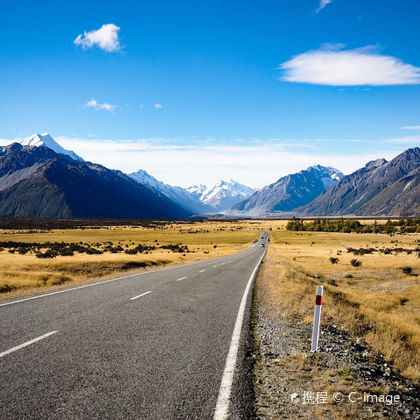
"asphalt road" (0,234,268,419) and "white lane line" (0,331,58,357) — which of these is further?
"white lane line" (0,331,58,357)

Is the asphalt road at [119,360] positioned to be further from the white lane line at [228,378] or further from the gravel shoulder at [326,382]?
the gravel shoulder at [326,382]

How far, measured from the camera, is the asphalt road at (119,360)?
4191mm

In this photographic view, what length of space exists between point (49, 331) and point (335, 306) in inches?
373

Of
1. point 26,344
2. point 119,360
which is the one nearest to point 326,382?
point 119,360

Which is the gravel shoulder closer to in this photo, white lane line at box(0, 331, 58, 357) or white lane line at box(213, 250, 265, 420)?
white lane line at box(213, 250, 265, 420)

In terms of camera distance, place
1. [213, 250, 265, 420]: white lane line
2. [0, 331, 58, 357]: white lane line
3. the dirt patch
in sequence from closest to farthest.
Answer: [213, 250, 265, 420]: white lane line < the dirt patch < [0, 331, 58, 357]: white lane line

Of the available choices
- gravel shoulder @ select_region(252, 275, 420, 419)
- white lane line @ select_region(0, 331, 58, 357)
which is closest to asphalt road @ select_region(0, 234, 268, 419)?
white lane line @ select_region(0, 331, 58, 357)

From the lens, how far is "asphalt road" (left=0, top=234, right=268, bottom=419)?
4191 mm

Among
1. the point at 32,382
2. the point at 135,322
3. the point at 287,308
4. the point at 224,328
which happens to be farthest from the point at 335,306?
the point at 32,382

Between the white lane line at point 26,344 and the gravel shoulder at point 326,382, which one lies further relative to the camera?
the white lane line at point 26,344

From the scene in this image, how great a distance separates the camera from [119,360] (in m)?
5.69

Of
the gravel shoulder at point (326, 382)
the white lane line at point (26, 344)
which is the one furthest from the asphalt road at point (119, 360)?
the gravel shoulder at point (326, 382)

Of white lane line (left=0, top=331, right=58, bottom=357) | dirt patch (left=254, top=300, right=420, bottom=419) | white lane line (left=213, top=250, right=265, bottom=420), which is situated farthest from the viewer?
white lane line (left=0, top=331, right=58, bottom=357)

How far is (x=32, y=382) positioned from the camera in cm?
477
